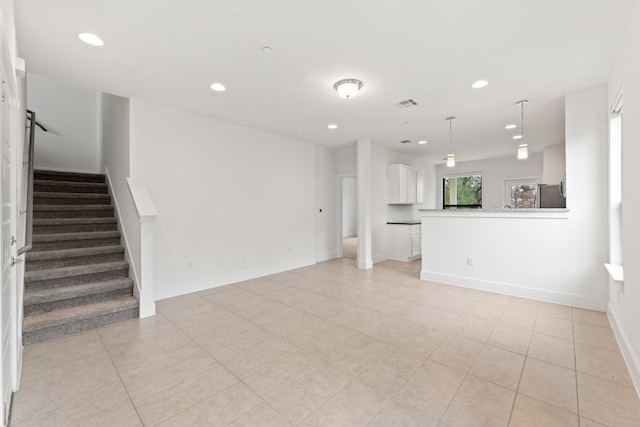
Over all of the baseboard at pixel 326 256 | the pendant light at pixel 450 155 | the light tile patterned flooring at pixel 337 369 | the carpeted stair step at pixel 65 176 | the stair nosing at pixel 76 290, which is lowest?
the light tile patterned flooring at pixel 337 369

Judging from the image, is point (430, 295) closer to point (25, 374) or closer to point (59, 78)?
point (25, 374)

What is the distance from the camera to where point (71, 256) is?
11.3ft

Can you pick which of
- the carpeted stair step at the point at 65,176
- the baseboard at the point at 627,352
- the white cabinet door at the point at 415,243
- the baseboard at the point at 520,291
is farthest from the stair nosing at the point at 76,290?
the white cabinet door at the point at 415,243

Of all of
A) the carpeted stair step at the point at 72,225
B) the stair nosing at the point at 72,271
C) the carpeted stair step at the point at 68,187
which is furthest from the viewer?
the carpeted stair step at the point at 68,187

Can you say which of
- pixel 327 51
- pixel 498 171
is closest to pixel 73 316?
pixel 327 51

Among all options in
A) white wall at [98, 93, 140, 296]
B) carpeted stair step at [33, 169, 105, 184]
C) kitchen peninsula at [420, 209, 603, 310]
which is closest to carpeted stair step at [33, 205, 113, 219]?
white wall at [98, 93, 140, 296]

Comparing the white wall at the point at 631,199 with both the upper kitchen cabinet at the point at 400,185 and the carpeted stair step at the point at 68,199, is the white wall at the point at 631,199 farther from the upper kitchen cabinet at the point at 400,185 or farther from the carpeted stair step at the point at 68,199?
the carpeted stair step at the point at 68,199

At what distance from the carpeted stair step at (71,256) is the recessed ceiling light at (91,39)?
2.42m

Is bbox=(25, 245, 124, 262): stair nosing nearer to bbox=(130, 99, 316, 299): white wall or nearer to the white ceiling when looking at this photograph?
bbox=(130, 99, 316, 299): white wall

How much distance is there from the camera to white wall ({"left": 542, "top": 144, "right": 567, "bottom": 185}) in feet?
21.2

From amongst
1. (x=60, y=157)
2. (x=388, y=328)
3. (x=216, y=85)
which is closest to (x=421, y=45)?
(x=216, y=85)

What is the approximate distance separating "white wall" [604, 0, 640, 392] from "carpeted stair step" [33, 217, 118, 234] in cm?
578

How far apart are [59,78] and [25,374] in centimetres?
297

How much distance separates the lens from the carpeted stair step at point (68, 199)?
13.6ft
